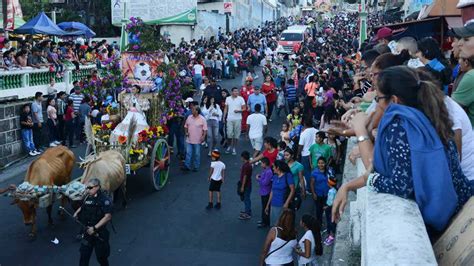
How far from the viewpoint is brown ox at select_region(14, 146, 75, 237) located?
9.67 metres

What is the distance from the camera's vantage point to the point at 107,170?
33.7 ft

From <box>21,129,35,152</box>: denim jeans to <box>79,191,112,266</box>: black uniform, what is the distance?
8.71 metres

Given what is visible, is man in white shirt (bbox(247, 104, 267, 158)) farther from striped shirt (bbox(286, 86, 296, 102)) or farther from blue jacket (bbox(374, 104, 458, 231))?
blue jacket (bbox(374, 104, 458, 231))

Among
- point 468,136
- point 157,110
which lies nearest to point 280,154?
point 157,110

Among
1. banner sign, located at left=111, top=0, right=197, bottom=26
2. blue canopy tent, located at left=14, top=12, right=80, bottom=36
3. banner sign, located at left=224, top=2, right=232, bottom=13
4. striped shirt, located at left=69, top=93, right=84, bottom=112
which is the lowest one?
striped shirt, located at left=69, top=93, right=84, bottom=112

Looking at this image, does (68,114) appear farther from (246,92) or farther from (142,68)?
(246,92)

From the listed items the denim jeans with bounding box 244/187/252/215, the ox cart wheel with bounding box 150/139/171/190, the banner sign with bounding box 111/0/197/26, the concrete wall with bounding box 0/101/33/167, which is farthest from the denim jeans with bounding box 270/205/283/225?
the banner sign with bounding box 111/0/197/26

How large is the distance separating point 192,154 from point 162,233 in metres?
4.06

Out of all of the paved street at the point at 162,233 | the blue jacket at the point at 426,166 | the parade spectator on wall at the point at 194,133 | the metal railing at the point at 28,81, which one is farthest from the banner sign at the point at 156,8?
the blue jacket at the point at 426,166

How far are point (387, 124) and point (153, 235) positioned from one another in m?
7.32

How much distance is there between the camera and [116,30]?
130 feet

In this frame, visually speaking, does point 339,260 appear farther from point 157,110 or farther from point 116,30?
point 116,30

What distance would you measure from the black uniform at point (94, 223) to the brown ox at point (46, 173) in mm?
1663

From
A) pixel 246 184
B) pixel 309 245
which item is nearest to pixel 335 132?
pixel 309 245
